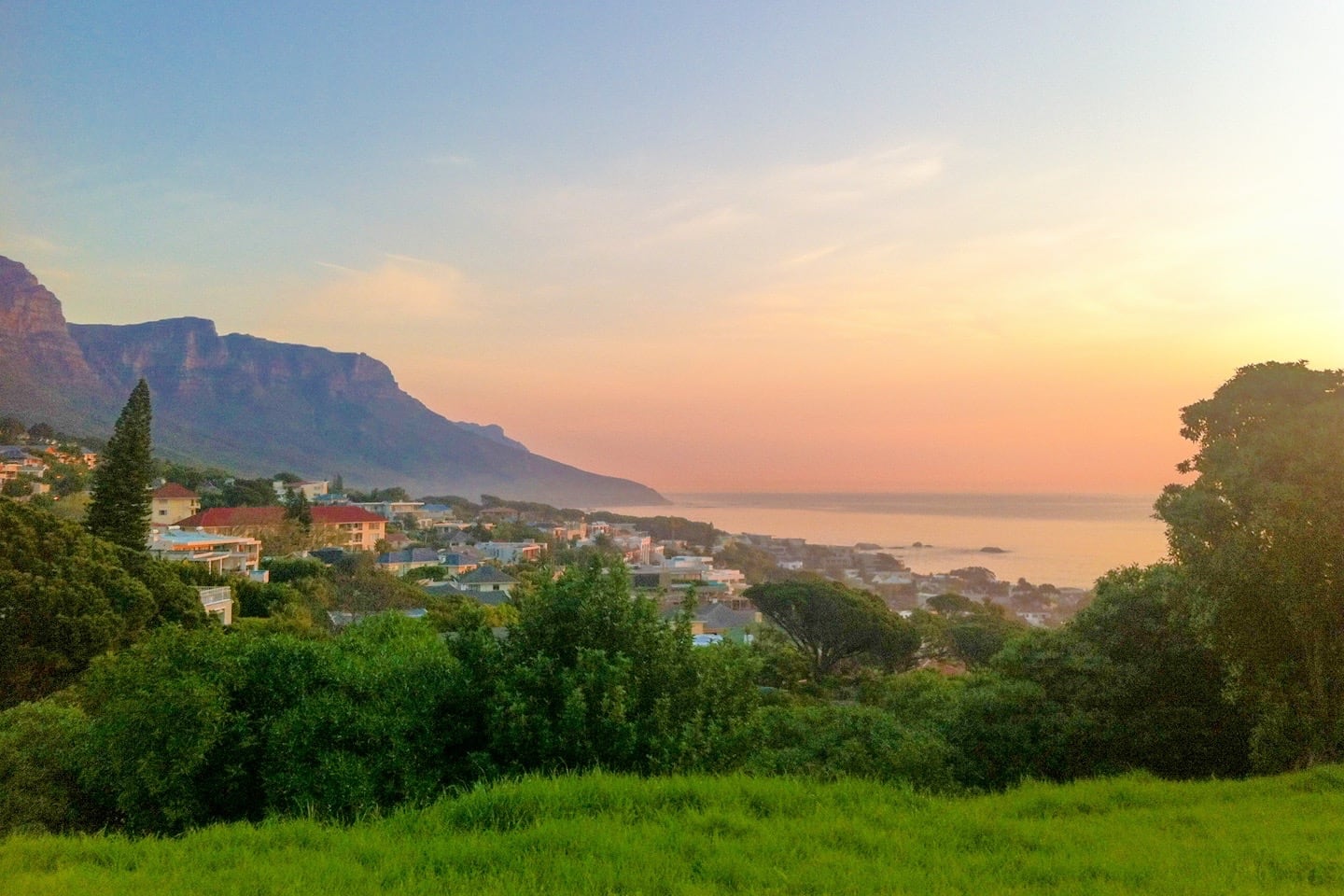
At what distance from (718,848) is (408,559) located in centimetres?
6260

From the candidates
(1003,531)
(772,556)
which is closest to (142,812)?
(772,556)

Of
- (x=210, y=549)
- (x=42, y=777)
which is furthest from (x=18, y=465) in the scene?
(x=42, y=777)

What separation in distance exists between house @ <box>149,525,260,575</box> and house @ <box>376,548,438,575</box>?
1136 cm

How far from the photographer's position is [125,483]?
94.7 ft

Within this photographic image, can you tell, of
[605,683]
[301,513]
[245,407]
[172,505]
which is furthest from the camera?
[245,407]

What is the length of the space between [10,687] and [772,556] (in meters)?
79.2

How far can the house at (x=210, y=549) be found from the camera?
3888cm

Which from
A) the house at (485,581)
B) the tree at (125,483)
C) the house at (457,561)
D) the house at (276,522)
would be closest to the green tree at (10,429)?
the house at (276,522)

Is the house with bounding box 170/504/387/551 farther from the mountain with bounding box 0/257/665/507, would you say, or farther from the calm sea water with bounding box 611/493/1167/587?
the calm sea water with bounding box 611/493/1167/587

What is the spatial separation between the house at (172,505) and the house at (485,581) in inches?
825

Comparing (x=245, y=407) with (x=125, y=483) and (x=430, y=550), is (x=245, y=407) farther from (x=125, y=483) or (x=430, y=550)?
(x=125, y=483)

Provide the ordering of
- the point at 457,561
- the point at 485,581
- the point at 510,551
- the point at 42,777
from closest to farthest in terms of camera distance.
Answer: the point at 42,777
the point at 485,581
the point at 457,561
the point at 510,551

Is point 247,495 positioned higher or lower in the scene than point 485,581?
higher

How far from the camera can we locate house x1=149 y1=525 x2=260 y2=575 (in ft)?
128
